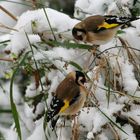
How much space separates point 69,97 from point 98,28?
0.44 metres

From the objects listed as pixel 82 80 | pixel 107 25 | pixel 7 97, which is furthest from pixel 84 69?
pixel 7 97

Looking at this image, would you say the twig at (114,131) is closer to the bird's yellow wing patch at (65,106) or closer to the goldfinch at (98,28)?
the bird's yellow wing patch at (65,106)

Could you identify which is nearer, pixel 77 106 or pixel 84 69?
pixel 77 106

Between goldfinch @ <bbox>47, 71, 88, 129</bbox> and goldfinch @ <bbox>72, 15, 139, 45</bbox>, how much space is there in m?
0.19

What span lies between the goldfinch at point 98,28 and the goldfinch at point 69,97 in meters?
0.19

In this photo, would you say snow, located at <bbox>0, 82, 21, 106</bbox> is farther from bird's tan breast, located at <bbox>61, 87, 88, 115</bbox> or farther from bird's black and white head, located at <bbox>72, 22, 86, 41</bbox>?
bird's tan breast, located at <bbox>61, 87, 88, 115</bbox>

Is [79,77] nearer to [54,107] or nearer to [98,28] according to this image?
[54,107]

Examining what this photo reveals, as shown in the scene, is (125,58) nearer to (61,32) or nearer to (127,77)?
(127,77)

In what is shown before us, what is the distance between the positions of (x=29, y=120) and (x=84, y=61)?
365 millimetres

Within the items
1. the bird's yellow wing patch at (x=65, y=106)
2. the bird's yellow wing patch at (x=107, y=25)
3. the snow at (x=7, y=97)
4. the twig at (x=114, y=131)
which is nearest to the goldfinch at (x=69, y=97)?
the bird's yellow wing patch at (x=65, y=106)

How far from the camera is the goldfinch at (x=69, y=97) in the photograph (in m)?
2.01

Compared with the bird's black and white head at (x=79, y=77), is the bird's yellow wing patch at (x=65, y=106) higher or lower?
lower

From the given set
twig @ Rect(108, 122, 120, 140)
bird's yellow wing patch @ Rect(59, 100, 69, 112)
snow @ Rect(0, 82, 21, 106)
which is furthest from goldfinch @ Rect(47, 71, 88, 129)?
snow @ Rect(0, 82, 21, 106)

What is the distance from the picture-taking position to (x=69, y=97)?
213 centimetres
